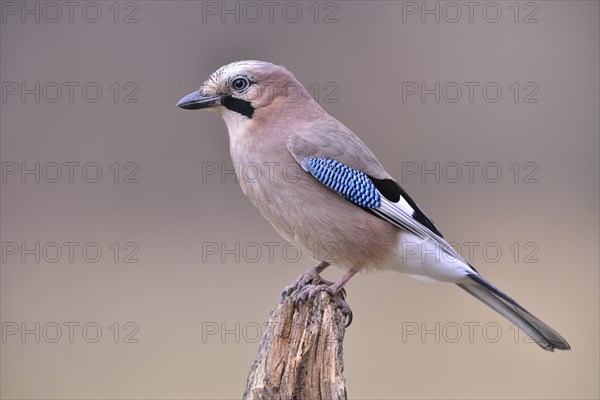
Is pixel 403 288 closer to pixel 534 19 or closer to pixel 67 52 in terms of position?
pixel 534 19

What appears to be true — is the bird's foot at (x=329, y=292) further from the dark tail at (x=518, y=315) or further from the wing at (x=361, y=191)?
the dark tail at (x=518, y=315)

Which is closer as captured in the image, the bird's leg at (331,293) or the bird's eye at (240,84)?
the bird's leg at (331,293)

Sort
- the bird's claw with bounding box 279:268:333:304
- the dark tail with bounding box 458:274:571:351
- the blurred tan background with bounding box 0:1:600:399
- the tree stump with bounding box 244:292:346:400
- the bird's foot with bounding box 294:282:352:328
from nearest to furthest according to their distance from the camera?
the tree stump with bounding box 244:292:346:400 → the bird's foot with bounding box 294:282:352:328 → the bird's claw with bounding box 279:268:333:304 → the dark tail with bounding box 458:274:571:351 → the blurred tan background with bounding box 0:1:600:399

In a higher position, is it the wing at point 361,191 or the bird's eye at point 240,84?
the bird's eye at point 240,84

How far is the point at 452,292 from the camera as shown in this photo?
8.08 m

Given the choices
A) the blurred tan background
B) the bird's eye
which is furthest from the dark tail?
the blurred tan background

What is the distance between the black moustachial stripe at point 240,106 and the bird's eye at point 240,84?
61 mm

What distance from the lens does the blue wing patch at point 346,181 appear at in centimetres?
491

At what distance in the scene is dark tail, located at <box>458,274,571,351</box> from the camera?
5.11 meters

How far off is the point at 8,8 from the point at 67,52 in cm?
70

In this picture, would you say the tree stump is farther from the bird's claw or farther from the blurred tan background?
the blurred tan background

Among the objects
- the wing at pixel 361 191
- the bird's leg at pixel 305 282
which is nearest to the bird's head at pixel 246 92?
the wing at pixel 361 191

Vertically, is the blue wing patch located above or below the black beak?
below

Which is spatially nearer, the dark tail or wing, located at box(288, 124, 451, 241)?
wing, located at box(288, 124, 451, 241)
